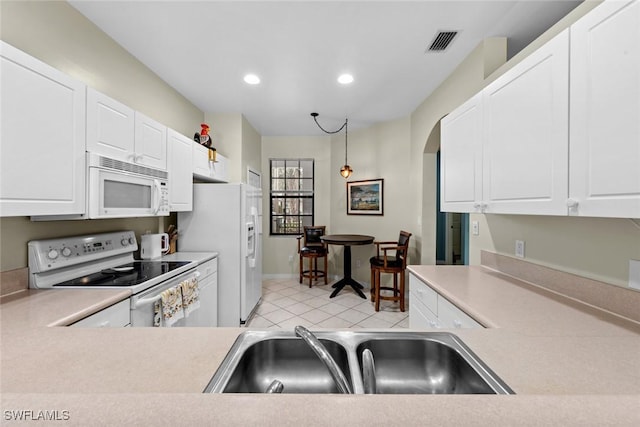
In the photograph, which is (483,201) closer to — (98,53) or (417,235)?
(417,235)

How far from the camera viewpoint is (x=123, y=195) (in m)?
1.85

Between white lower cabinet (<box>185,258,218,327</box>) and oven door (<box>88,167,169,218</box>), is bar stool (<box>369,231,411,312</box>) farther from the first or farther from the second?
oven door (<box>88,167,169,218</box>)

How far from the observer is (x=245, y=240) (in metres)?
3.01

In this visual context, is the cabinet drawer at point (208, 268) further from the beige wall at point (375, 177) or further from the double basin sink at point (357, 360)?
the beige wall at point (375, 177)

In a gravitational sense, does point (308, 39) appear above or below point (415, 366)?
above

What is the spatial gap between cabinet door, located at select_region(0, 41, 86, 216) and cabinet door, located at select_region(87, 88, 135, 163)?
6cm

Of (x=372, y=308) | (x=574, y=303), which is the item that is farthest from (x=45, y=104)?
(x=372, y=308)

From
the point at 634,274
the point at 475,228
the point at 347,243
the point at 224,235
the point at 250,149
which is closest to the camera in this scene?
the point at 634,274

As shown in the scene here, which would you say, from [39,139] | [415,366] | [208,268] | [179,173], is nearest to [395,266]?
[208,268]

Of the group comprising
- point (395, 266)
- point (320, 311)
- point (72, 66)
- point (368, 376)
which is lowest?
point (320, 311)

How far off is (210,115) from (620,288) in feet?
14.1

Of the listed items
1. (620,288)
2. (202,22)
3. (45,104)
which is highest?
(202,22)

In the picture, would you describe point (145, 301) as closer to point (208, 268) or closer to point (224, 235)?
point (208, 268)

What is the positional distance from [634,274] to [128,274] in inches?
115
